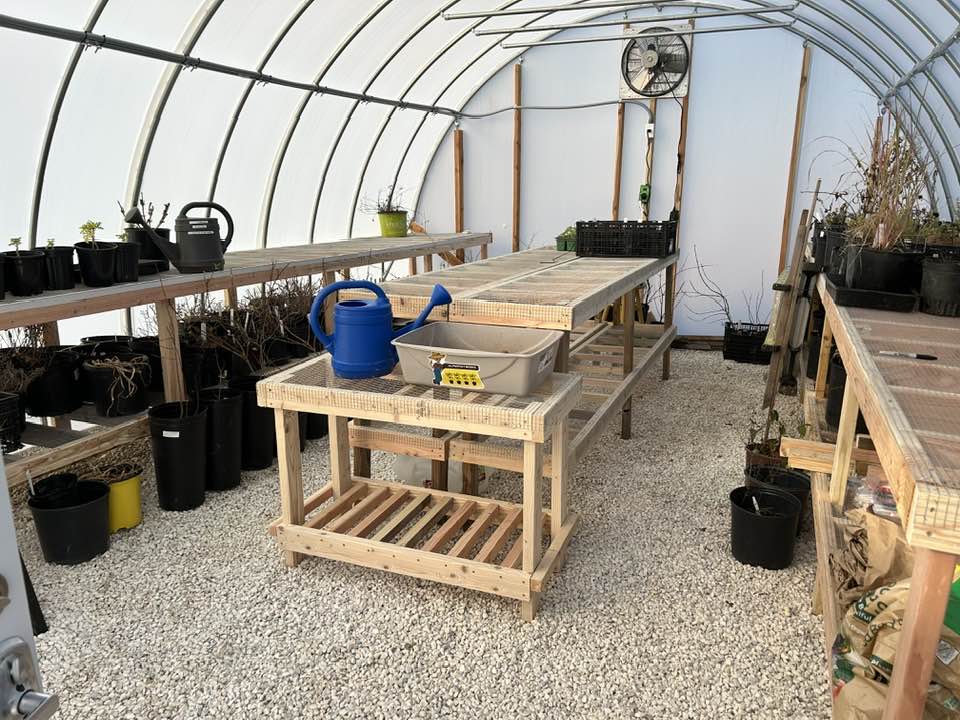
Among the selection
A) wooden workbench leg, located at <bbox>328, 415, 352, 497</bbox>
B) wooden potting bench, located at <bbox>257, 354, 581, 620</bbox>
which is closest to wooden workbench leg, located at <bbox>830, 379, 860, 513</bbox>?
wooden potting bench, located at <bbox>257, 354, 581, 620</bbox>

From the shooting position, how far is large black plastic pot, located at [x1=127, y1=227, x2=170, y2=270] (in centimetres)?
415

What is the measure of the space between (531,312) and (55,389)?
2.83 m

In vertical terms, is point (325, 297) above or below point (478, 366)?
above

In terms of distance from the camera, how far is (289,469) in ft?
9.89

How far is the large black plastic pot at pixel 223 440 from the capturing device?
3.80 meters

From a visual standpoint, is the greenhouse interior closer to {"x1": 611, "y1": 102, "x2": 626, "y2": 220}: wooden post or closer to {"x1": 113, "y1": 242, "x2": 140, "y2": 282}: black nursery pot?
{"x1": 113, "y1": 242, "x2": 140, "y2": 282}: black nursery pot

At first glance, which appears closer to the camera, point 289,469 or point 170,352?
point 289,469

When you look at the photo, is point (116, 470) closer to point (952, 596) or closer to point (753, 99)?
point (952, 596)

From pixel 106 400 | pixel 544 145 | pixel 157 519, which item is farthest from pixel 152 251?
pixel 544 145

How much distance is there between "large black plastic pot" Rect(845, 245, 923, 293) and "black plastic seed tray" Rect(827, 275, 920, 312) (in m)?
0.05

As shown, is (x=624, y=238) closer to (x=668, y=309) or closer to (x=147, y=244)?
(x=668, y=309)

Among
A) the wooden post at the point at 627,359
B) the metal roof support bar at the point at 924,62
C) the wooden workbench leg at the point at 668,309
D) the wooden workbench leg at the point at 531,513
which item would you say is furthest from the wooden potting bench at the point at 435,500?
the metal roof support bar at the point at 924,62

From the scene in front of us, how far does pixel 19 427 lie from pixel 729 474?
13.0 ft

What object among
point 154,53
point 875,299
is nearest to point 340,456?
point 875,299
